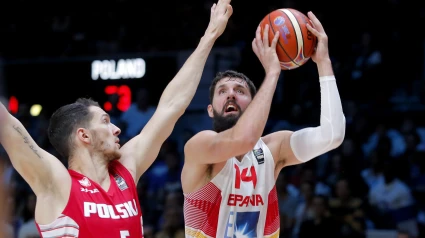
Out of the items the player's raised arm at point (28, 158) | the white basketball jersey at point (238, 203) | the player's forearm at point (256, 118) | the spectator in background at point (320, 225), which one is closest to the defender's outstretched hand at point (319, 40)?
the player's forearm at point (256, 118)

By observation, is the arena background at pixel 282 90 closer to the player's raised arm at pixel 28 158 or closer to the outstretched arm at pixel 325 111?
the outstretched arm at pixel 325 111

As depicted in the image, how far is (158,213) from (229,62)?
2930 millimetres

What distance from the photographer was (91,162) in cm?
440

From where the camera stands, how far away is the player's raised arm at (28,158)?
3859 millimetres

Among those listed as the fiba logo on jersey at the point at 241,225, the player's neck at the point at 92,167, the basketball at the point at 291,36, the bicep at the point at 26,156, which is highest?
the basketball at the point at 291,36

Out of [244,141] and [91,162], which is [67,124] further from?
[244,141]

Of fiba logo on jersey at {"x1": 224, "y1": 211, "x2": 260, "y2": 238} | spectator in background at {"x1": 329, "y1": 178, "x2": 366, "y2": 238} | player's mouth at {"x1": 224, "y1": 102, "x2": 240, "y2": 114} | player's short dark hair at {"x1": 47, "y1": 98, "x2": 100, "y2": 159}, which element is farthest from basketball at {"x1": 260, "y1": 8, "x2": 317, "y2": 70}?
spectator in background at {"x1": 329, "y1": 178, "x2": 366, "y2": 238}

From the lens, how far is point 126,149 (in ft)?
15.4

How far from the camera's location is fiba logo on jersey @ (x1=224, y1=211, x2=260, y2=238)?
16.4 feet

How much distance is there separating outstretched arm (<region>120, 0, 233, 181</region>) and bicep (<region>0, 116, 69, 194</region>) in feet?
2.21

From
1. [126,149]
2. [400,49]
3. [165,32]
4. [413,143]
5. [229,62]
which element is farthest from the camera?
[165,32]

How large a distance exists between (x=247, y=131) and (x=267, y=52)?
58 centimetres

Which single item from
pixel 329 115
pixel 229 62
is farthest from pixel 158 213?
pixel 329 115

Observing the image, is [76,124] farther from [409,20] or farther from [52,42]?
[52,42]
